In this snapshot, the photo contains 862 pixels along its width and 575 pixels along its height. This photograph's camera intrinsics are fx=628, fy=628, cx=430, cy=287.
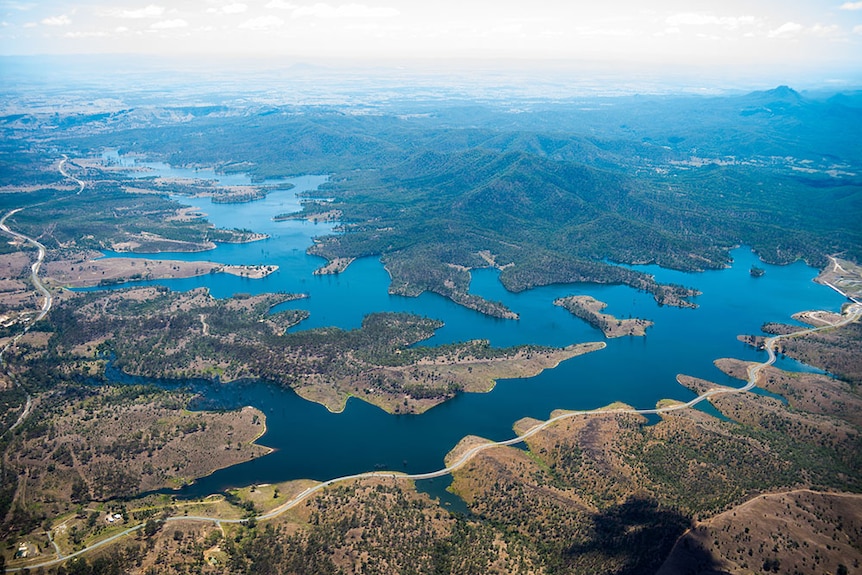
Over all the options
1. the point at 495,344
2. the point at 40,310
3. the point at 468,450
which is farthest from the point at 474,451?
the point at 40,310

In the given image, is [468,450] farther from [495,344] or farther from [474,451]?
[495,344]

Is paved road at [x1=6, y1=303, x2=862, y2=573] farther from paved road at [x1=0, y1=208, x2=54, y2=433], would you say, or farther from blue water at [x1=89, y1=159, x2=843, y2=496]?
paved road at [x1=0, y1=208, x2=54, y2=433]

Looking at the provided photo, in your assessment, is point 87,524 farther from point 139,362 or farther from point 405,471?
point 139,362

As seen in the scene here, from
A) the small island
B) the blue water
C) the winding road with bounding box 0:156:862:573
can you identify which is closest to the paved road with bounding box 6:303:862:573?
the winding road with bounding box 0:156:862:573

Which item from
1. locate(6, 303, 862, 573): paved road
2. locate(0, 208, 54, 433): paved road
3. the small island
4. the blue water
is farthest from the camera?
the small island

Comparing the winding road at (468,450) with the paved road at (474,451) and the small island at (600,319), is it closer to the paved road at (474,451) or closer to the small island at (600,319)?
the paved road at (474,451)

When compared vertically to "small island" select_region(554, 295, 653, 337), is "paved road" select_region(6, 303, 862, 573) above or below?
below

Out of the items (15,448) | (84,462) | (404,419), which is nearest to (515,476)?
(404,419)
